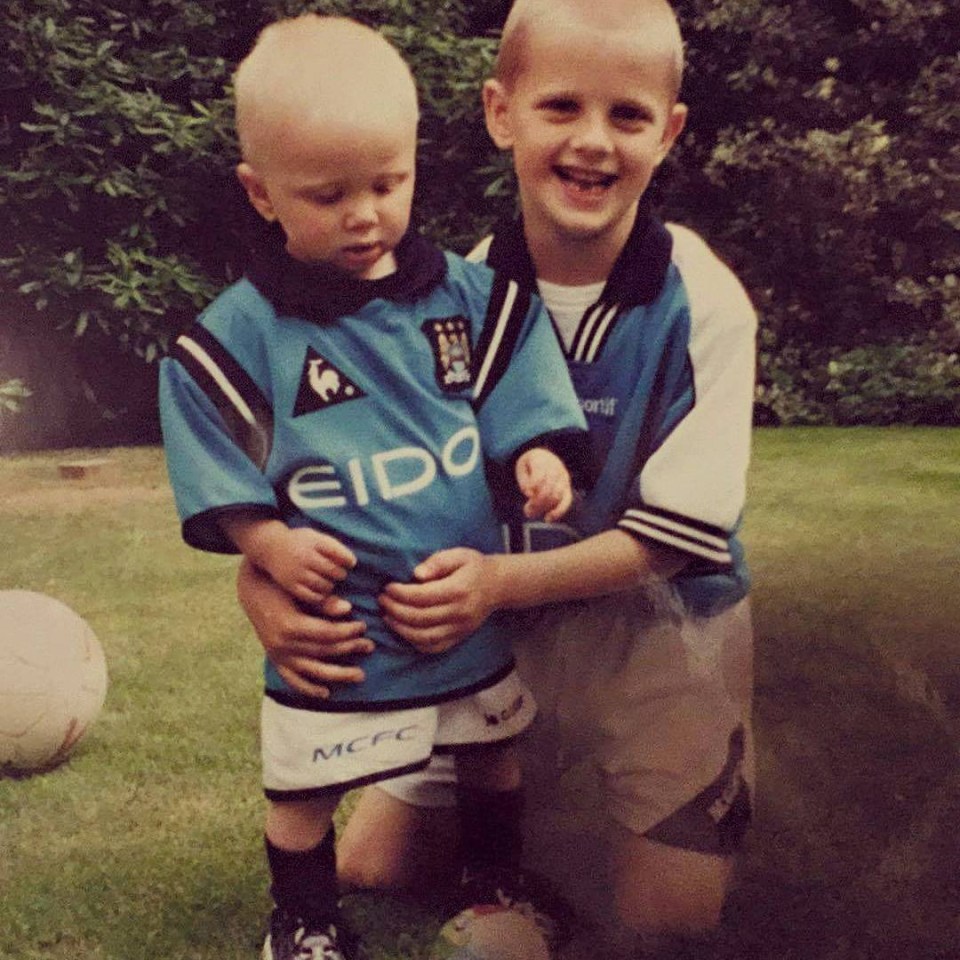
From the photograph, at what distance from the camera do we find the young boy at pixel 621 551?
733mm

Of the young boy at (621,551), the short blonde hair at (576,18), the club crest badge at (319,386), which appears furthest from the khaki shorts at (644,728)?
the short blonde hair at (576,18)

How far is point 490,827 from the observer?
2.81 ft

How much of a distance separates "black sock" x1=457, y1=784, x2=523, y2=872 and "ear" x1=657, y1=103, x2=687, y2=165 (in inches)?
15.9

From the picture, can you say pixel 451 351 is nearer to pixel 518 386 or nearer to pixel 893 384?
pixel 518 386

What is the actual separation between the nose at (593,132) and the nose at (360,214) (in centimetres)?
12

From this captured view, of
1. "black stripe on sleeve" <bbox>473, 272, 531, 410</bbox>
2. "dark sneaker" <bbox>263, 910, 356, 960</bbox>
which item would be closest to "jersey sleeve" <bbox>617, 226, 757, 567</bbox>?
"black stripe on sleeve" <bbox>473, 272, 531, 410</bbox>

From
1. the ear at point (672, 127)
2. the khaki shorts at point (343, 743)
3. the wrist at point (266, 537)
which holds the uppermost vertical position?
the ear at point (672, 127)

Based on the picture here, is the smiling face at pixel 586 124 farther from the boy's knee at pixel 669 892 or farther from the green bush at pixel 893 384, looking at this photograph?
the boy's knee at pixel 669 892

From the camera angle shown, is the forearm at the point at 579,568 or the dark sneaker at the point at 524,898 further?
the dark sneaker at the point at 524,898

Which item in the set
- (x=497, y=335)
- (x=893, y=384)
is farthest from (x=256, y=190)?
(x=893, y=384)

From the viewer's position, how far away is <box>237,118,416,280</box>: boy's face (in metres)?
0.67

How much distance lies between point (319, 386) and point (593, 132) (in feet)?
0.67

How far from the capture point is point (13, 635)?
0.94m

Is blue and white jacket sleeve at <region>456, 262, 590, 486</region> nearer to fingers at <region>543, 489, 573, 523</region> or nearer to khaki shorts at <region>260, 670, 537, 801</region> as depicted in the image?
fingers at <region>543, 489, 573, 523</region>
